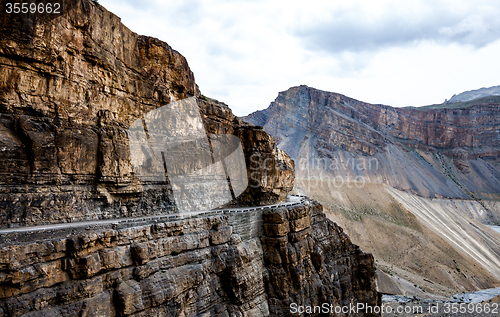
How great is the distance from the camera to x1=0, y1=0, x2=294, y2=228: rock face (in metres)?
13.9

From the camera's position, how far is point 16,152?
13812 millimetres

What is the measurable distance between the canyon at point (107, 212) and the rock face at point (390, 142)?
7145 cm

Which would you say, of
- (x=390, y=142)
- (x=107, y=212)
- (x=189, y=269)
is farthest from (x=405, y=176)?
(x=107, y=212)

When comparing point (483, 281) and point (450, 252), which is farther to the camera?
point (450, 252)

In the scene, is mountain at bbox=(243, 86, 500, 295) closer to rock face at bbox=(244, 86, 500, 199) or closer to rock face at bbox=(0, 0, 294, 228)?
rock face at bbox=(244, 86, 500, 199)

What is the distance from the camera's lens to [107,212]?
56.9 ft

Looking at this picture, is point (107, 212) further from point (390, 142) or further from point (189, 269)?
point (390, 142)

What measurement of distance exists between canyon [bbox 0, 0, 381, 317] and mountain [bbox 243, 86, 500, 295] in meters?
32.5

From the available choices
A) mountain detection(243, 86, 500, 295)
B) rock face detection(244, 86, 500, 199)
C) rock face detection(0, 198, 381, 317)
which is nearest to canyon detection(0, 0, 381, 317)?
rock face detection(0, 198, 381, 317)

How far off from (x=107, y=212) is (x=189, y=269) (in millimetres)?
5924

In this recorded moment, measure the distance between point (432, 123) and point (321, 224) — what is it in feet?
397

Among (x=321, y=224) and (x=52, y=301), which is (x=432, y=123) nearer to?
(x=321, y=224)

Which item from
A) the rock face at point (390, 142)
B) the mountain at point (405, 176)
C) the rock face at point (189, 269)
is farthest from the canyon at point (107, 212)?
the rock face at point (390, 142)

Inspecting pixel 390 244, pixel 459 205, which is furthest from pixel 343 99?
pixel 390 244
